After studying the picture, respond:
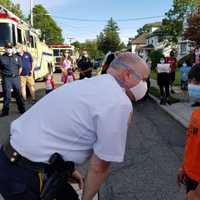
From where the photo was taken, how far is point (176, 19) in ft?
227

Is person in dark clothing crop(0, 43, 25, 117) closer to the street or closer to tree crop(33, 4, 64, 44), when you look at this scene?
the street

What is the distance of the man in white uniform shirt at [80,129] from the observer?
2.31 meters

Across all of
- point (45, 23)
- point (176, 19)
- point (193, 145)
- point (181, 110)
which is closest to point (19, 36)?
point (181, 110)

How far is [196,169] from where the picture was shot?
A: 2988 millimetres

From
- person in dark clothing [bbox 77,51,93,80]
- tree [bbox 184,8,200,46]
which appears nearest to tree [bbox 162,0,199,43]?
tree [bbox 184,8,200,46]

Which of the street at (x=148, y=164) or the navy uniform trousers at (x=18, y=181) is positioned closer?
the navy uniform trousers at (x=18, y=181)

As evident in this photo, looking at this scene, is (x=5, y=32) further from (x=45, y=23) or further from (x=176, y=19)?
(x=45, y=23)

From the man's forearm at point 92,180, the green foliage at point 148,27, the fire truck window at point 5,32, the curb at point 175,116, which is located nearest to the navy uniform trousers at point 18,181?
the man's forearm at point 92,180

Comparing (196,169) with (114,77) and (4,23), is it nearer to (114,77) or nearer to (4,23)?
(114,77)

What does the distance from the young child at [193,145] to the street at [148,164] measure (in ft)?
6.42

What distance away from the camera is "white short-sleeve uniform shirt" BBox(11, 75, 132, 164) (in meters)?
2.30

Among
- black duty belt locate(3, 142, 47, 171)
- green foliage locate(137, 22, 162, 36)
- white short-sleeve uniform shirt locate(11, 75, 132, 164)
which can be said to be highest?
white short-sleeve uniform shirt locate(11, 75, 132, 164)

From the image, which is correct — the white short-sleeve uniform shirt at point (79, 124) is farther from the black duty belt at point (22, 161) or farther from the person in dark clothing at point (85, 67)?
the person in dark clothing at point (85, 67)

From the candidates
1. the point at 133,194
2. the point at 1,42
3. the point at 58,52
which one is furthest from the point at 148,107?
the point at 58,52
